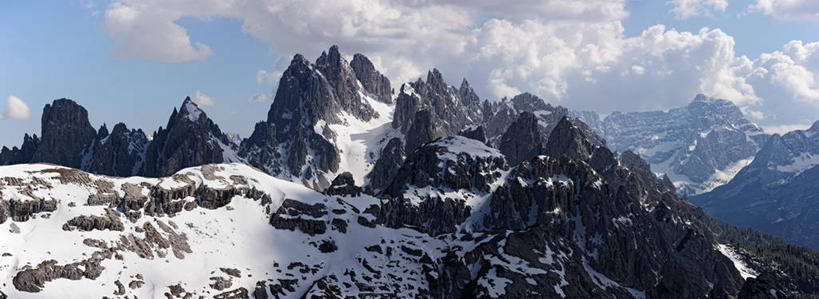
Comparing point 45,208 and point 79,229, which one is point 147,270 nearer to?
point 79,229

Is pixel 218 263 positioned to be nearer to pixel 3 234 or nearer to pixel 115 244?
pixel 115 244

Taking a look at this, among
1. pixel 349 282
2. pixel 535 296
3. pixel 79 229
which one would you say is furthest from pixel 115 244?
pixel 535 296

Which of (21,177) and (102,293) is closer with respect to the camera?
(102,293)

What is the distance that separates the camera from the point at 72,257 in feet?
535

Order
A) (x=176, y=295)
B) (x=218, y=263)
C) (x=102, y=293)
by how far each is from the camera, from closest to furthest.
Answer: (x=102, y=293) < (x=176, y=295) < (x=218, y=263)

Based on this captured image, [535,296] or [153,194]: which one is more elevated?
[153,194]

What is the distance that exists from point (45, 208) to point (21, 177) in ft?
51.8

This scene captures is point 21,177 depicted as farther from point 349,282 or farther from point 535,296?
point 535,296

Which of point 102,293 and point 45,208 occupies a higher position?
point 45,208

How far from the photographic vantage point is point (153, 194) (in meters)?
200

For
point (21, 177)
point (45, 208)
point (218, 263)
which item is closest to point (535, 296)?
point (218, 263)

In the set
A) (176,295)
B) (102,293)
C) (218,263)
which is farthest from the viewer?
(218,263)

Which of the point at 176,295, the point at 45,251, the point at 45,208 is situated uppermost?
the point at 45,208

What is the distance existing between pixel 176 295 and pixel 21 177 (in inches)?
2524
